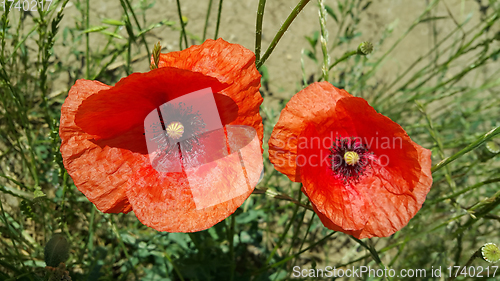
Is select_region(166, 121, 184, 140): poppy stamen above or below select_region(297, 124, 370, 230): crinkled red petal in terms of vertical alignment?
above

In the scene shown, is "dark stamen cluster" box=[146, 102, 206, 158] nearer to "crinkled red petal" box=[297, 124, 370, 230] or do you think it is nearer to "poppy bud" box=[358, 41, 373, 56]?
"crinkled red petal" box=[297, 124, 370, 230]

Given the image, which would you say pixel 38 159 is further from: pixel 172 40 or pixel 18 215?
pixel 172 40

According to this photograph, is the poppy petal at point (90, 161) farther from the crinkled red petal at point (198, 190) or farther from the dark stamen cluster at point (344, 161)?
the dark stamen cluster at point (344, 161)

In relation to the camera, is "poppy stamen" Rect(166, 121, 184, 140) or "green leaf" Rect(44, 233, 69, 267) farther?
"poppy stamen" Rect(166, 121, 184, 140)

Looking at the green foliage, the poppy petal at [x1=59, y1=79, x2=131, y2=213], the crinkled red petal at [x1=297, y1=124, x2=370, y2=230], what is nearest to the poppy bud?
the green foliage

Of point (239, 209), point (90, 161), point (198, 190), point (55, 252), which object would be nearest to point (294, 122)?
point (198, 190)

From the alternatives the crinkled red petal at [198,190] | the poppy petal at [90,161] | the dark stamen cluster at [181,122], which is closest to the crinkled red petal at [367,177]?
the crinkled red petal at [198,190]

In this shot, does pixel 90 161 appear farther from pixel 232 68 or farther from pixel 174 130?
pixel 232 68
